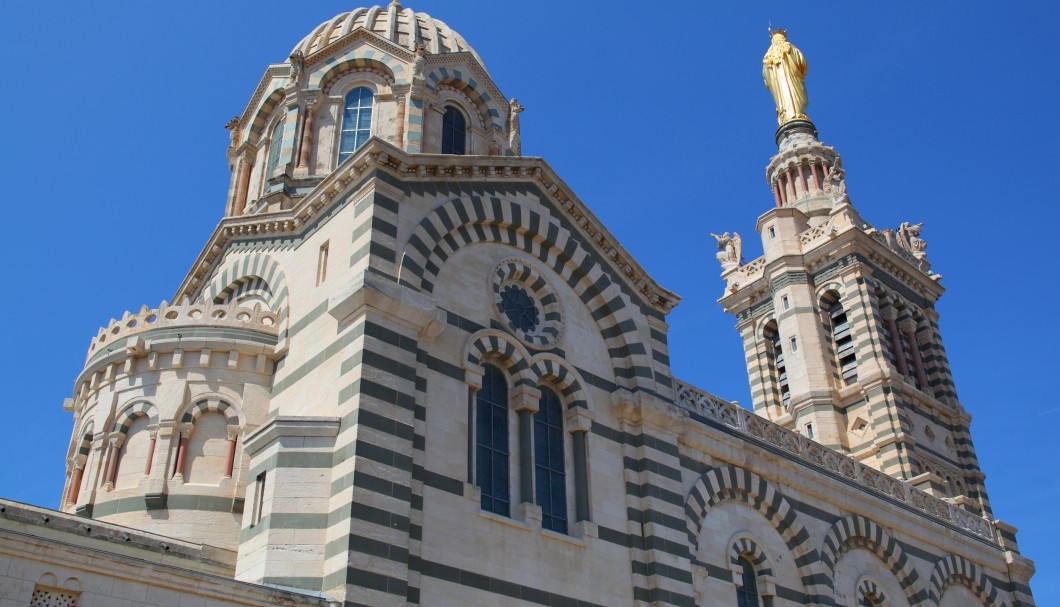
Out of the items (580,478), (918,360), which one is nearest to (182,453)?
(580,478)

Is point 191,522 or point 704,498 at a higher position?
point 704,498

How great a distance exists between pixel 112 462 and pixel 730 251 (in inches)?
1158

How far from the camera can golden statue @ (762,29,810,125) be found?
47.1 meters

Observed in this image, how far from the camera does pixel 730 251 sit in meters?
43.5

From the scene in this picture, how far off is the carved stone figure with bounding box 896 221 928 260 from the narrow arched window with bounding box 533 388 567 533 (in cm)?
2570

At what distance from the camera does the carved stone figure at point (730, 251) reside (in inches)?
1698

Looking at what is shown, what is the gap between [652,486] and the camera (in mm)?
20719

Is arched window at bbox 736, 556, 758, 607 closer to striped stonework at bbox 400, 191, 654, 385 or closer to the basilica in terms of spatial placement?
the basilica

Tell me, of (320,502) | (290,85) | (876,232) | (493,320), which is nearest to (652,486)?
(493,320)

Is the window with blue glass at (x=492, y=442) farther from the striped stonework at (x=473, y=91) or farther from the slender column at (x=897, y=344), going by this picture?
the slender column at (x=897, y=344)

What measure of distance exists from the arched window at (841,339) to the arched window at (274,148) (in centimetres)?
2092

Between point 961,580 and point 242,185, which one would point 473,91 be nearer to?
point 242,185

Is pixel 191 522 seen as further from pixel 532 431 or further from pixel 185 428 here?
pixel 532 431

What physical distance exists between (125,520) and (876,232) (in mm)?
30295
